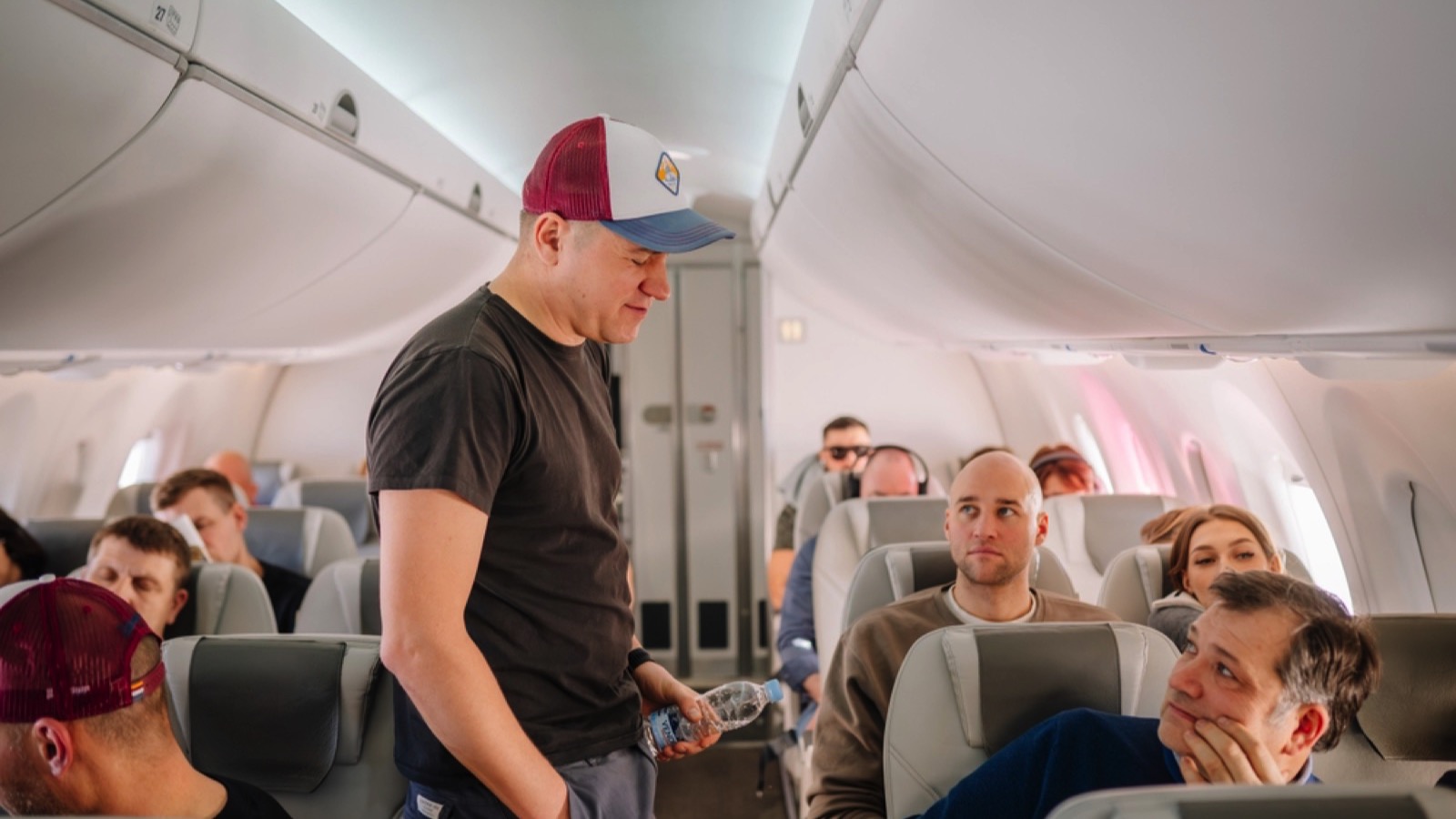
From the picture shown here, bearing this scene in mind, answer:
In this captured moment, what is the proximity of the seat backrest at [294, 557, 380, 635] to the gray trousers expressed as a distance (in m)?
1.90

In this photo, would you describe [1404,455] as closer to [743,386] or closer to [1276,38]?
[1276,38]

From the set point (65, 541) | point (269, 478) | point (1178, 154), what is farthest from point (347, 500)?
point (1178, 154)

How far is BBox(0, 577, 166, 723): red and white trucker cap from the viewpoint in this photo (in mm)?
1517

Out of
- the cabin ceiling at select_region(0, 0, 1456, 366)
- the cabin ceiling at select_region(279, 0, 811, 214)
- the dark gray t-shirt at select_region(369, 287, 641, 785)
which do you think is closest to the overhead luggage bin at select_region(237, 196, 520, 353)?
the cabin ceiling at select_region(0, 0, 1456, 366)

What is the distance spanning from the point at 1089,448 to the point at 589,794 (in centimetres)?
552

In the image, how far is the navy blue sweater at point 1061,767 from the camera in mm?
1989

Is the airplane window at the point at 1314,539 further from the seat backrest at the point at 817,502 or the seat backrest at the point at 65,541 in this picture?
the seat backrest at the point at 65,541

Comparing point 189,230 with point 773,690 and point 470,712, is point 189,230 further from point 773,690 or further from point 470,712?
point 470,712

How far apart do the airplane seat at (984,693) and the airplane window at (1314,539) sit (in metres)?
2.47

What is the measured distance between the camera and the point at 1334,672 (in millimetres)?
2020

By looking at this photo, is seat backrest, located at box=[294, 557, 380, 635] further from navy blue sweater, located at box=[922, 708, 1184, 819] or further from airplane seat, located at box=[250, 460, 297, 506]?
airplane seat, located at box=[250, 460, 297, 506]

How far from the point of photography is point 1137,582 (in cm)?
354

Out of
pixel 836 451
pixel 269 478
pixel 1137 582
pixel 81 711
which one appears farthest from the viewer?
pixel 269 478

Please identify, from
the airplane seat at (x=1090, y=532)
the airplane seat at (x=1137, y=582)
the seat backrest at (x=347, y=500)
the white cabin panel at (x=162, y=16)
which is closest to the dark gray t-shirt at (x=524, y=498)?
the white cabin panel at (x=162, y=16)
